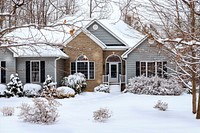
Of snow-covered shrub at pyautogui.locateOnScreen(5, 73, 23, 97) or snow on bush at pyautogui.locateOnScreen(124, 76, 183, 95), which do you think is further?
snow on bush at pyautogui.locateOnScreen(124, 76, 183, 95)

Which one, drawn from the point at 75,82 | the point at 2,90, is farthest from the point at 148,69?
the point at 2,90

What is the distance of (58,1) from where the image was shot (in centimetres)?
734

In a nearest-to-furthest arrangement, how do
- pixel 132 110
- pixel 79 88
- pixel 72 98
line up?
1. pixel 132 110
2. pixel 72 98
3. pixel 79 88

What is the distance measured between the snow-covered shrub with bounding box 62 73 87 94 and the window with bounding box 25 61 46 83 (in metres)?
1.76

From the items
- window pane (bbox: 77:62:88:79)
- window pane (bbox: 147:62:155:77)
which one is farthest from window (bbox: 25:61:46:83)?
window pane (bbox: 147:62:155:77)

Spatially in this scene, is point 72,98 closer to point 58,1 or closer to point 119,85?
point 119,85

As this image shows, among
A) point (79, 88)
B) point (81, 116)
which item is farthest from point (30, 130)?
point (79, 88)

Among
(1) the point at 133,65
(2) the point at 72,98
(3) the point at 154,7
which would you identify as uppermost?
(3) the point at 154,7

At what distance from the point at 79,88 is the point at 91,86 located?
2.30 meters

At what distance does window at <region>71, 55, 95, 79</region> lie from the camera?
90.9 ft

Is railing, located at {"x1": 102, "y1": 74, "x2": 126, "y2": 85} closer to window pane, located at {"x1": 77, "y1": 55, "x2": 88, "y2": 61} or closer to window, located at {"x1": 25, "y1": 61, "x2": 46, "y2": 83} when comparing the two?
window pane, located at {"x1": 77, "y1": 55, "x2": 88, "y2": 61}

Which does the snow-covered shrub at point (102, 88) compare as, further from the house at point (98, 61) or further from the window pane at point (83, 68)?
the window pane at point (83, 68)

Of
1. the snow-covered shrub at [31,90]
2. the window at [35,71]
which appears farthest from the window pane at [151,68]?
the snow-covered shrub at [31,90]

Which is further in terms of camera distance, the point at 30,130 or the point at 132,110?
the point at 132,110
